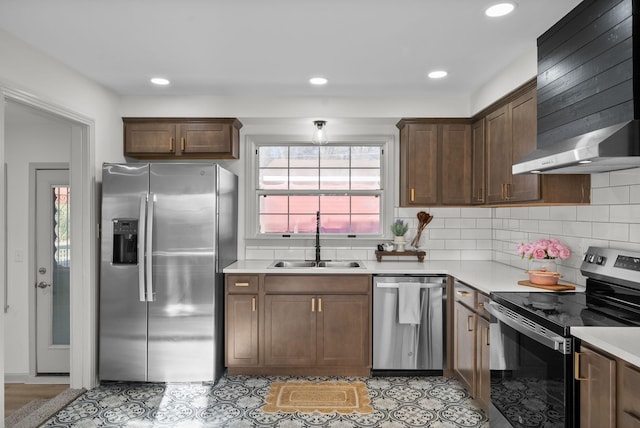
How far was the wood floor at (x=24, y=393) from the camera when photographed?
343cm

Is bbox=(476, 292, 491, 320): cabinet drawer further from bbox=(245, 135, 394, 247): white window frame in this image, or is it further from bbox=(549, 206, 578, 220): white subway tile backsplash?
bbox=(245, 135, 394, 247): white window frame

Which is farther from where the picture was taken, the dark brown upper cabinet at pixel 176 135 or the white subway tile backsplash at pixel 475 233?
the white subway tile backsplash at pixel 475 233

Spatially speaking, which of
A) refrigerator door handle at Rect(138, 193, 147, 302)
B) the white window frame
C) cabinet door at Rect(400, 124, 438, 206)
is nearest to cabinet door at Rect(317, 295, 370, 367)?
the white window frame

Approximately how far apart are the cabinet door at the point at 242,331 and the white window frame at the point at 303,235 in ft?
2.76

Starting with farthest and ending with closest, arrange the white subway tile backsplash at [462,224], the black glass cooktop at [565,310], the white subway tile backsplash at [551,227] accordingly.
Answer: the white subway tile backsplash at [462,224] < the white subway tile backsplash at [551,227] < the black glass cooktop at [565,310]

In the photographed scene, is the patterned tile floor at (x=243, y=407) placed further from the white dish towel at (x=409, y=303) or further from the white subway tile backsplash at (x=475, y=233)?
the white subway tile backsplash at (x=475, y=233)

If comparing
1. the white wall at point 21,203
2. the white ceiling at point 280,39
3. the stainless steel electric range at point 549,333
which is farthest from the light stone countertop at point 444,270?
the white wall at point 21,203

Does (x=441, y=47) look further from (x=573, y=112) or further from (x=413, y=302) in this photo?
(x=413, y=302)

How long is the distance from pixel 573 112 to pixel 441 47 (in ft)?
3.05

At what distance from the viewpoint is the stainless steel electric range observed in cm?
187

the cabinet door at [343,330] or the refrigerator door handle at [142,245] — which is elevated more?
the refrigerator door handle at [142,245]

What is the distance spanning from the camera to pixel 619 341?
5.41ft

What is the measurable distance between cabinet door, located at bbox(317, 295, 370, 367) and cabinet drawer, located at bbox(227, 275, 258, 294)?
1.84 feet

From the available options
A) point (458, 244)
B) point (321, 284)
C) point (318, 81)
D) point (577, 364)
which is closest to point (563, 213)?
Result: point (458, 244)
